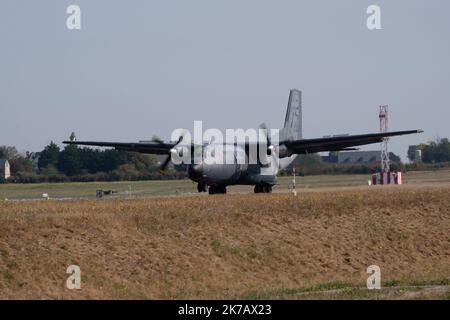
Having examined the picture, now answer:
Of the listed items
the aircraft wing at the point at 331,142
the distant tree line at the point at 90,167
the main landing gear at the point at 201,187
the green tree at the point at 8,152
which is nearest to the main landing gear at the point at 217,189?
the main landing gear at the point at 201,187

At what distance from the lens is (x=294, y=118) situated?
2458 inches

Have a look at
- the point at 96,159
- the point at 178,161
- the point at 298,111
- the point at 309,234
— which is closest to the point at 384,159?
the point at 298,111

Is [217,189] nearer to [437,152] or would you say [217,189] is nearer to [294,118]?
[294,118]

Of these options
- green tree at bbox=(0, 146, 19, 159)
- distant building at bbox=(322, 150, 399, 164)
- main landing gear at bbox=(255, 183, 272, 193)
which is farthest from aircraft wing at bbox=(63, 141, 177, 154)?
distant building at bbox=(322, 150, 399, 164)

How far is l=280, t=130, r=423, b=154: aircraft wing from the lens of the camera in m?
51.5

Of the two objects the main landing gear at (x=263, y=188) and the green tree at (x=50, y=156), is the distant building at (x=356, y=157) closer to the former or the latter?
the green tree at (x=50, y=156)

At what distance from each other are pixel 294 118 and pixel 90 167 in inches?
1127

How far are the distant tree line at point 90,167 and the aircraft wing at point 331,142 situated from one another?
97.5ft

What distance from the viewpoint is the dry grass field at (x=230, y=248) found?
26.1m

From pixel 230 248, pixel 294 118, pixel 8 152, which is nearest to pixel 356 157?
pixel 8 152

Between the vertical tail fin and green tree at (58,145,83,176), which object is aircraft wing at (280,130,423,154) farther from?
green tree at (58,145,83,176)

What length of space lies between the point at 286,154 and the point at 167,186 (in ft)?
72.8
